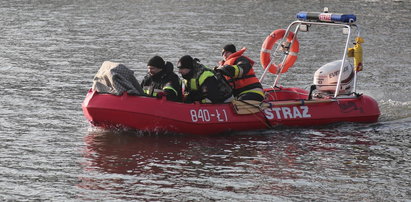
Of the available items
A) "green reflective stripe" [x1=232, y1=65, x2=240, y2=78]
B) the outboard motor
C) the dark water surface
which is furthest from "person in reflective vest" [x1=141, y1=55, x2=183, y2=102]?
the outboard motor

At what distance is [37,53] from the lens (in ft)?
80.8

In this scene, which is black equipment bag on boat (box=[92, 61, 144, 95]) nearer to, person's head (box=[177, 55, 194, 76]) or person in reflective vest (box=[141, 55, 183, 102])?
person in reflective vest (box=[141, 55, 183, 102])

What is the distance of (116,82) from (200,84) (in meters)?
1.45

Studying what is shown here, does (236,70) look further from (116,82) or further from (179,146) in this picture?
(116,82)

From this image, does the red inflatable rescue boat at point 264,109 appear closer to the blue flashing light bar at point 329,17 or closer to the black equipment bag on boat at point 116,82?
the blue flashing light bar at point 329,17

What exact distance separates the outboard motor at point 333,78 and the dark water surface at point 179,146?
0.87 metres

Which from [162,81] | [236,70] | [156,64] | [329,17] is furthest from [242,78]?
[329,17]

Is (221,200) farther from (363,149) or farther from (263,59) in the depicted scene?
(263,59)

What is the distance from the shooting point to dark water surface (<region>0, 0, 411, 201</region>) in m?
11.0

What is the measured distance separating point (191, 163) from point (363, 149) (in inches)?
117

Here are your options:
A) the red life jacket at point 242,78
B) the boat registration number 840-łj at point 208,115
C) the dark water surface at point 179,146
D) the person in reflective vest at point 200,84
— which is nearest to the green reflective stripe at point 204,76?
the person in reflective vest at point 200,84

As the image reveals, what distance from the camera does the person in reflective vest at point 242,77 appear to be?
1455cm

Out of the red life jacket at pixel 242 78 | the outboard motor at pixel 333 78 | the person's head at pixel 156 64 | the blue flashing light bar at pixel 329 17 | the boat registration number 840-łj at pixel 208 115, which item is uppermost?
the blue flashing light bar at pixel 329 17

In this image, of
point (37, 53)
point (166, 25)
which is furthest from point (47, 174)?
point (166, 25)
